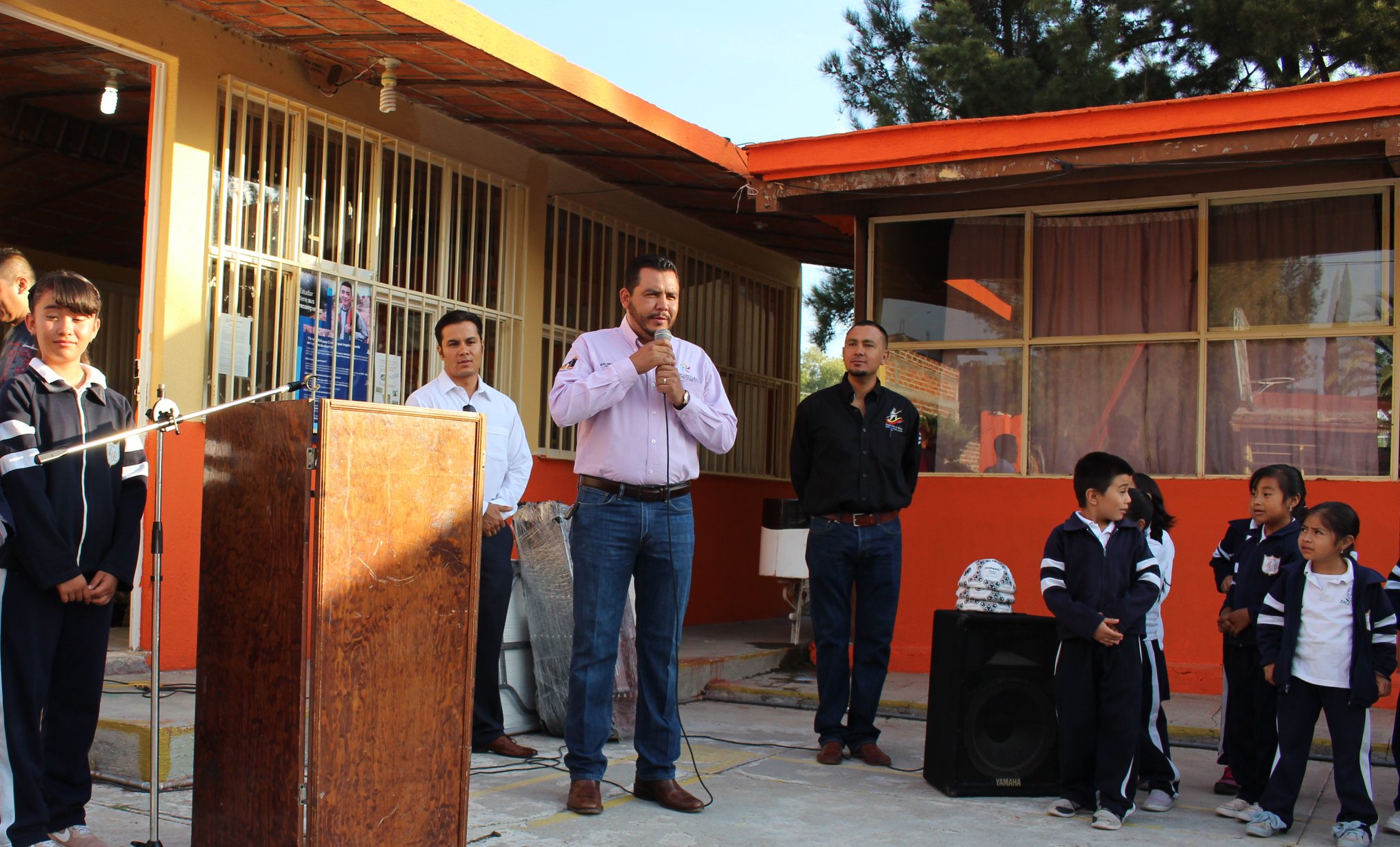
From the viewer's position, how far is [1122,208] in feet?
26.3

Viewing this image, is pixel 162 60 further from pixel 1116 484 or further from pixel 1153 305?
pixel 1153 305

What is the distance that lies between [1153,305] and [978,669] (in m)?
3.87

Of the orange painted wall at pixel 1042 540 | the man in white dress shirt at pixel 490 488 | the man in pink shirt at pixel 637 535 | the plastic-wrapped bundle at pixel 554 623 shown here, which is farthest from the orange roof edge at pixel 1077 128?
the man in pink shirt at pixel 637 535

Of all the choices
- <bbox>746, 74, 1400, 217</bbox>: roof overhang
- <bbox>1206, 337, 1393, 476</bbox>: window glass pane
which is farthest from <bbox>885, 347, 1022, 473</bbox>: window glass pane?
<bbox>1206, 337, 1393, 476</bbox>: window glass pane

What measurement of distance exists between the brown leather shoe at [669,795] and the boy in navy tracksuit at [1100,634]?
1.44 metres

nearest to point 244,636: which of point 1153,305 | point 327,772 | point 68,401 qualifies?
point 327,772

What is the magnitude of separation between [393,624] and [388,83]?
4.45 m

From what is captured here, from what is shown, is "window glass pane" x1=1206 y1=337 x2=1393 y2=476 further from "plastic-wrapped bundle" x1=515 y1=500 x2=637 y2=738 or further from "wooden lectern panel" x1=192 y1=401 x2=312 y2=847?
"wooden lectern panel" x1=192 y1=401 x2=312 y2=847

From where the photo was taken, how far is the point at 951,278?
8.48 meters

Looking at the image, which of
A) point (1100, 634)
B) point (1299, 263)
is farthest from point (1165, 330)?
point (1100, 634)

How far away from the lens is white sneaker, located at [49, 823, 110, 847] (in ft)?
11.8

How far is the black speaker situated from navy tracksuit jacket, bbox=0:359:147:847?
3.14 metres

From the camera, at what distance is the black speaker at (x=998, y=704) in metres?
5.00

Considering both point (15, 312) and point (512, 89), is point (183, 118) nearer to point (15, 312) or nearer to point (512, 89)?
point (512, 89)
